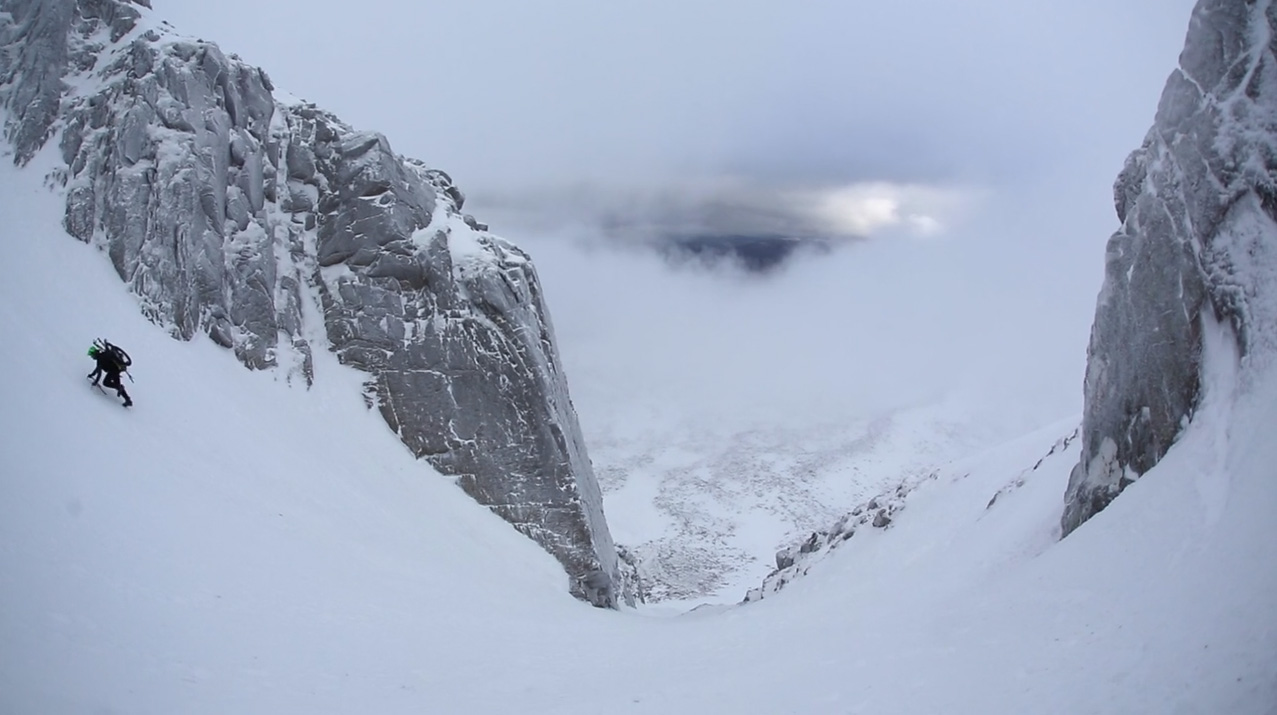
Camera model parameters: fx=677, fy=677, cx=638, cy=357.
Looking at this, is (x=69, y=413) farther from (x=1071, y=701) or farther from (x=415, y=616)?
(x=1071, y=701)

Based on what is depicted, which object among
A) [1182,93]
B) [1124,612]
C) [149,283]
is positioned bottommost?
[1124,612]

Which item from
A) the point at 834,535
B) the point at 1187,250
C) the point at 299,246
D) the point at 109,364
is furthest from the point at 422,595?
the point at 834,535

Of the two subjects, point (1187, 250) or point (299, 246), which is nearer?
point (1187, 250)

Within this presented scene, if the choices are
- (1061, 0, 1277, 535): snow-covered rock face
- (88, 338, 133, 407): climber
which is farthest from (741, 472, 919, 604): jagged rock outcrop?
(88, 338, 133, 407): climber

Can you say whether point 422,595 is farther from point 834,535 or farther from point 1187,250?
point 834,535

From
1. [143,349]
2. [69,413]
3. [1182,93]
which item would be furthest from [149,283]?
[1182,93]

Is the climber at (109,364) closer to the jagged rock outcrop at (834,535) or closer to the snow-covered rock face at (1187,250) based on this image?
the snow-covered rock face at (1187,250)
